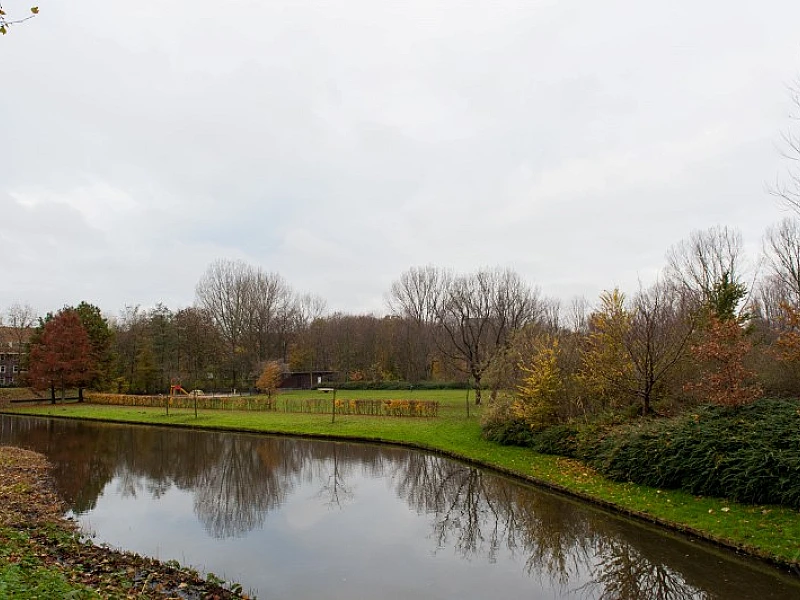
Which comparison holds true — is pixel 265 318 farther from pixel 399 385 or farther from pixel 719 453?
pixel 719 453

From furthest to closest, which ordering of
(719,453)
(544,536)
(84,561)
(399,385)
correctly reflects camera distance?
(399,385), (719,453), (544,536), (84,561)

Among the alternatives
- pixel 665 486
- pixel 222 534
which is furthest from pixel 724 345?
pixel 222 534

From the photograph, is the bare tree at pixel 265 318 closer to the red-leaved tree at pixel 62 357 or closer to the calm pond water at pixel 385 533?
the red-leaved tree at pixel 62 357

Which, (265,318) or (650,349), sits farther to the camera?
(265,318)

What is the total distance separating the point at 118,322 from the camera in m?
71.8

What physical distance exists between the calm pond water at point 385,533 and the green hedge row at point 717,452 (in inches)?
75.3

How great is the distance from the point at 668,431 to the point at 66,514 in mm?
14718

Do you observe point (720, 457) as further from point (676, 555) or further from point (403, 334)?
point (403, 334)

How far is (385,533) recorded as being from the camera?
10844 mm

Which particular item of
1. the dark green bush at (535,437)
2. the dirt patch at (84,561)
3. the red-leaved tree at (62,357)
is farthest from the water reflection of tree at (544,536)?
the red-leaved tree at (62,357)

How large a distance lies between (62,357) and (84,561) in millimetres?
43067

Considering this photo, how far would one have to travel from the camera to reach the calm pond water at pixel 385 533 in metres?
8.05

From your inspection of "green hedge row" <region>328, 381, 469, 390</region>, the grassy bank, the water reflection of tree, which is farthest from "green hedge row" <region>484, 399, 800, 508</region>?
"green hedge row" <region>328, 381, 469, 390</region>

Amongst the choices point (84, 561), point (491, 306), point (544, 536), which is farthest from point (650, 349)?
point (491, 306)
